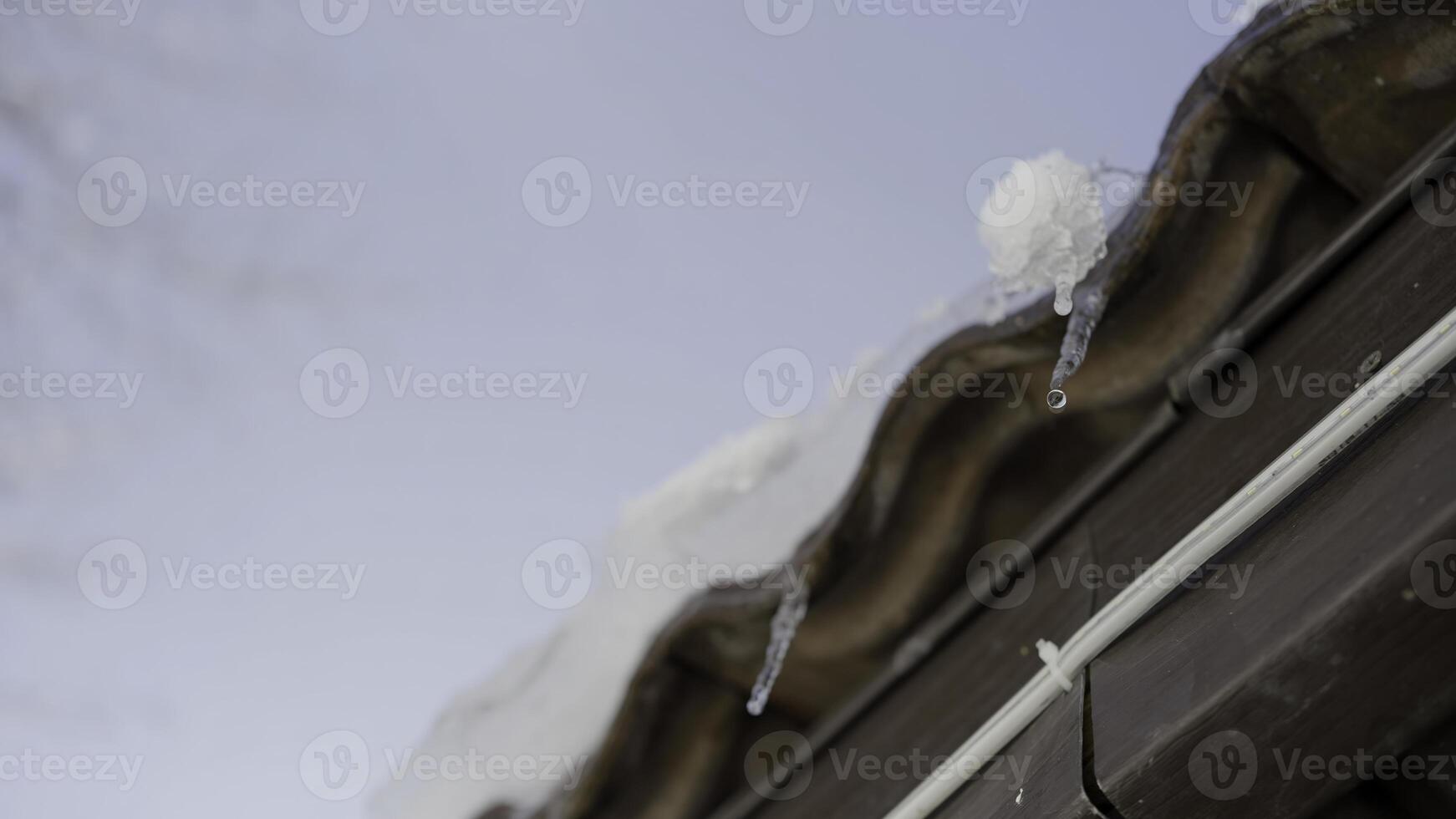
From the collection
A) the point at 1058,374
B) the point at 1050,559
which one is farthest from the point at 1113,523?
the point at 1058,374

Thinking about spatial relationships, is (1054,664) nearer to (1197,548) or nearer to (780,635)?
(1197,548)

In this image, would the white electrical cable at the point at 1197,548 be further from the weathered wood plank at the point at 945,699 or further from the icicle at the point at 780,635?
the icicle at the point at 780,635

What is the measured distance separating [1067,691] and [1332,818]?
34 cm

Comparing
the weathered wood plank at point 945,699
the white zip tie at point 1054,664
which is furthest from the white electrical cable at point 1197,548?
the weathered wood plank at point 945,699

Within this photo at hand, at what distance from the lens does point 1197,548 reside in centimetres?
114

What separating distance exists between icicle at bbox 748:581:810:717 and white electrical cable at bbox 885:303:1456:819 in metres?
0.35

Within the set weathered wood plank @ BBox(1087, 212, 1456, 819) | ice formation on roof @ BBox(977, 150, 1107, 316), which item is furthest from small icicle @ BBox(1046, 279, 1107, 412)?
weathered wood plank @ BBox(1087, 212, 1456, 819)

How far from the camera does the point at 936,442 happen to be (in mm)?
1691

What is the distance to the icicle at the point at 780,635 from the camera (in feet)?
5.51

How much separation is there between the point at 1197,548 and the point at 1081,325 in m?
0.41

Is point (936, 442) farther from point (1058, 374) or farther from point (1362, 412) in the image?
point (1362, 412)

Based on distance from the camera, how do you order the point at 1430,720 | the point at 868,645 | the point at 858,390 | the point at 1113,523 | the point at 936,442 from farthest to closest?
the point at 858,390 → the point at 868,645 → the point at 936,442 → the point at 1113,523 → the point at 1430,720

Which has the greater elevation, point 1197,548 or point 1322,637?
Answer: point 1197,548

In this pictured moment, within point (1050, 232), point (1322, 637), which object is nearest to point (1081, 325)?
point (1050, 232)
